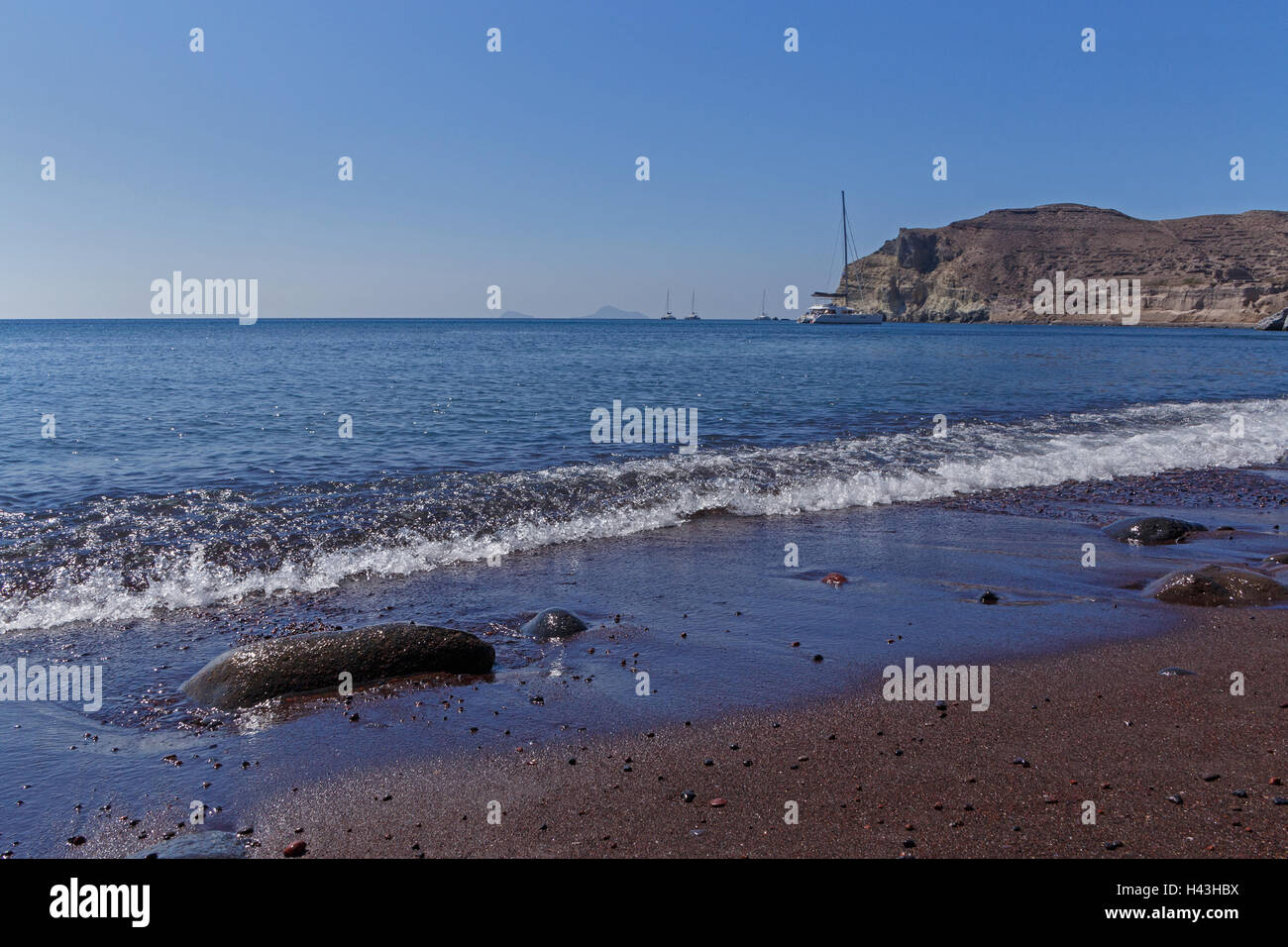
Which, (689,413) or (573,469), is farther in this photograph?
(689,413)

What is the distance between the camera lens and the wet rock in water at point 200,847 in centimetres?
409

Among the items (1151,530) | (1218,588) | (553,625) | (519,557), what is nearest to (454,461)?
(519,557)

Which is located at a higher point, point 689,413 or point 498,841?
point 689,413

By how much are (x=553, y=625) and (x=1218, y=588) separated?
6.78 m

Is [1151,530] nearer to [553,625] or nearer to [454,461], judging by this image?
[553,625]

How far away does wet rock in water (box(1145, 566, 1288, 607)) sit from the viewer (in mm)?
8227

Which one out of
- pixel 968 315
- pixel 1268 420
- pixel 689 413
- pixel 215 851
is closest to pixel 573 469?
pixel 689 413

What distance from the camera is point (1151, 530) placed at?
1084 cm

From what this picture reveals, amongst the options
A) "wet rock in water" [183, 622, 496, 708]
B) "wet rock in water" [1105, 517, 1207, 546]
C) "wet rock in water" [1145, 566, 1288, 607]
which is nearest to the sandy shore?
"wet rock in water" [183, 622, 496, 708]

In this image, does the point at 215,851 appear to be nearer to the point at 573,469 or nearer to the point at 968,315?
the point at 573,469

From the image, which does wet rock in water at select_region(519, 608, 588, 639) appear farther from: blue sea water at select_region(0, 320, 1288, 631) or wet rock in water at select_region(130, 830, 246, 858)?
wet rock in water at select_region(130, 830, 246, 858)

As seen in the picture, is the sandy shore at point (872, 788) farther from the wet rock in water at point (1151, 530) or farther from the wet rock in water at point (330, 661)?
the wet rock in water at point (1151, 530)

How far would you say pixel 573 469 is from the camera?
49.2 feet

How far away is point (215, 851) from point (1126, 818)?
15.6 feet
